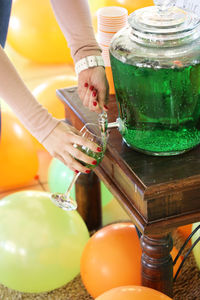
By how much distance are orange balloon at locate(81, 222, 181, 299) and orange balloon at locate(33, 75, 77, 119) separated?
86 centimetres

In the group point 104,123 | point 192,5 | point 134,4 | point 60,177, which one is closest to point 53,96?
point 60,177

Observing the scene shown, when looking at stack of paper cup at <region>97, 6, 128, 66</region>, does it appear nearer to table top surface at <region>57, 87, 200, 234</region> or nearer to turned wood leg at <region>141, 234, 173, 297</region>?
table top surface at <region>57, 87, 200, 234</region>

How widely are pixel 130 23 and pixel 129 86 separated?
4.7 inches

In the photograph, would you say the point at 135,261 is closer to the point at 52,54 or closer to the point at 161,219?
the point at 161,219

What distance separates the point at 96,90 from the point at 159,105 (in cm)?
26

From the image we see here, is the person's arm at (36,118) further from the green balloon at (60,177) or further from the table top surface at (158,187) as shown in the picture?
the green balloon at (60,177)

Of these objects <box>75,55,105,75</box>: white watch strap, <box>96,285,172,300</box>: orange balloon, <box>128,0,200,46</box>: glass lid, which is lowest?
<box>96,285,172,300</box>: orange balloon

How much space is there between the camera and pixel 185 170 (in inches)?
37.7

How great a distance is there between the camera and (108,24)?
123 cm

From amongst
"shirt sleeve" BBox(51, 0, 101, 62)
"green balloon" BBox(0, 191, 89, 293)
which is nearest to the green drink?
"shirt sleeve" BBox(51, 0, 101, 62)

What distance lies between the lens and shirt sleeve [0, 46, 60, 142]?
42.6 inches

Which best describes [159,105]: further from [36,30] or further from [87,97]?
[36,30]

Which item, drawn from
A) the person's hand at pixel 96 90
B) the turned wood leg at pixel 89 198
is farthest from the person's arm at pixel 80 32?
the turned wood leg at pixel 89 198

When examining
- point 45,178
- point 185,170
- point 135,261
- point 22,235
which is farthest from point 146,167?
point 45,178
